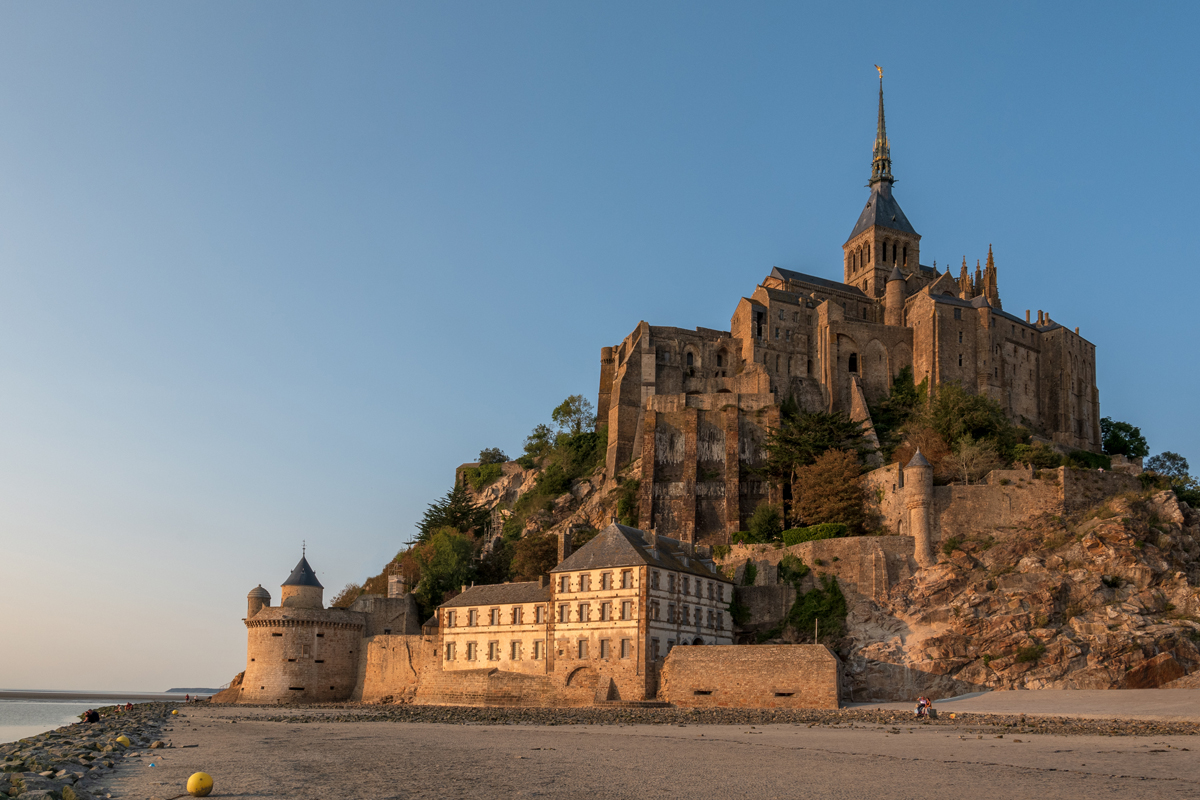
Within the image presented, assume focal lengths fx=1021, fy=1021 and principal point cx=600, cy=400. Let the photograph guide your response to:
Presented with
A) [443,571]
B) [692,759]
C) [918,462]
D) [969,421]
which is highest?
[969,421]

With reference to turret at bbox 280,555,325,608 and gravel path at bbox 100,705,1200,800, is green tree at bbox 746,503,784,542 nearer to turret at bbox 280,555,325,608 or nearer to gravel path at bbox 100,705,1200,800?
gravel path at bbox 100,705,1200,800

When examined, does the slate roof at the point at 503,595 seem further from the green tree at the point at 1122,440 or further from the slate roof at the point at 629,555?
the green tree at the point at 1122,440

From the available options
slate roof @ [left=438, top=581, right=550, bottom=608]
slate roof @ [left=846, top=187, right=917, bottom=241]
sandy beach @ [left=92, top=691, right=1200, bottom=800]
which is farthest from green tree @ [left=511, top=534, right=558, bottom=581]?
slate roof @ [left=846, top=187, right=917, bottom=241]

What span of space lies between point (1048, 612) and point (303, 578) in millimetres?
38990

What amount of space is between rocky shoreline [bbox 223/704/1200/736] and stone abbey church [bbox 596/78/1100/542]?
Answer: 22.1m

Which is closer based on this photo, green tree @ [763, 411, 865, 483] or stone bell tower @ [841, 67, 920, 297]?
green tree @ [763, 411, 865, 483]

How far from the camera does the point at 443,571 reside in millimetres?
61531

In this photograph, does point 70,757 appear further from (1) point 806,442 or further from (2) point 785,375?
(2) point 785,375

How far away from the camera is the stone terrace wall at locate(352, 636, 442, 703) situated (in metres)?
54.3

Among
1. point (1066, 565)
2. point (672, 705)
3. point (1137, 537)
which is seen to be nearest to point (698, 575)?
point (672, 705)

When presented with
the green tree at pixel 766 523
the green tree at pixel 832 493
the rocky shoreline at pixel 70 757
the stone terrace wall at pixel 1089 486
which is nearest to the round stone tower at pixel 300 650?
the rocky shoreline at pixel 70 757

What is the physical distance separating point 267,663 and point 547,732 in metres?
29.9

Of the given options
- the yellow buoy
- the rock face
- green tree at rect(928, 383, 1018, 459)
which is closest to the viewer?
the yellow buoy

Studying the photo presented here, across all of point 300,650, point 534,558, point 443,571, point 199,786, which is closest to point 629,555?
point 534,558
